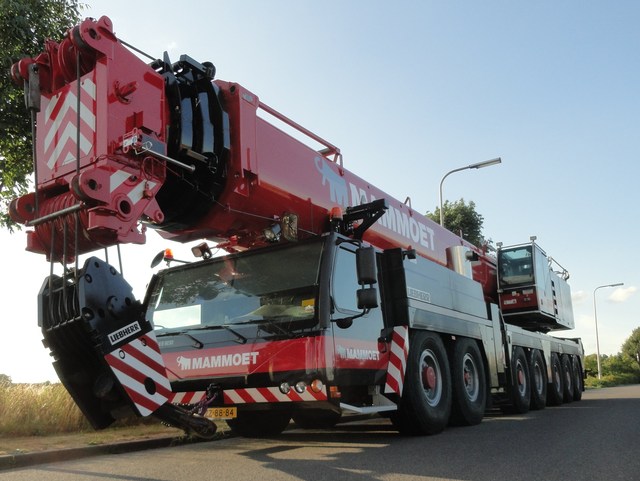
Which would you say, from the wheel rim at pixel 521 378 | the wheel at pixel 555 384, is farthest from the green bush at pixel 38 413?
the wheel at pixel 555 384

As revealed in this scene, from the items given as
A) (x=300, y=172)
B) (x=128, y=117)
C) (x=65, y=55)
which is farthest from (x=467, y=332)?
(x=65, y=55)

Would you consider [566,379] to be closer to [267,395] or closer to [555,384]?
[555,384]

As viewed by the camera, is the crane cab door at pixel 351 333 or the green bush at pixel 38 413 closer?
the crane cab door at pixel 351 333

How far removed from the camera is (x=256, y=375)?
555cm

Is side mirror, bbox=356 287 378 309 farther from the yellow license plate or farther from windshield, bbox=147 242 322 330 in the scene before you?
the yellow license plate

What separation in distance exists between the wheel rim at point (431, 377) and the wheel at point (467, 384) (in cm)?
51

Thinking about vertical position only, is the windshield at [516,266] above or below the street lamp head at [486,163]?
below

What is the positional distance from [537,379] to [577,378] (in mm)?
4800

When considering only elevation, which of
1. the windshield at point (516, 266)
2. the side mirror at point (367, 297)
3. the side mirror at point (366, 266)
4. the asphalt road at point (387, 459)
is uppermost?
the windshield at point (516, 266)

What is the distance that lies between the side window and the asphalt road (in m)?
1.40

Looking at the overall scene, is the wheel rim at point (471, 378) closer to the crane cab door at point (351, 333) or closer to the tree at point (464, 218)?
the crane cab door at point (351, 333)

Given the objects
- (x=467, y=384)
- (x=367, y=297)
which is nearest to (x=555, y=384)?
(x=467, y=384)

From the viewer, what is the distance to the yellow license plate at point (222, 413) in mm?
5656

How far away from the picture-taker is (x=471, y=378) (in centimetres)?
827
